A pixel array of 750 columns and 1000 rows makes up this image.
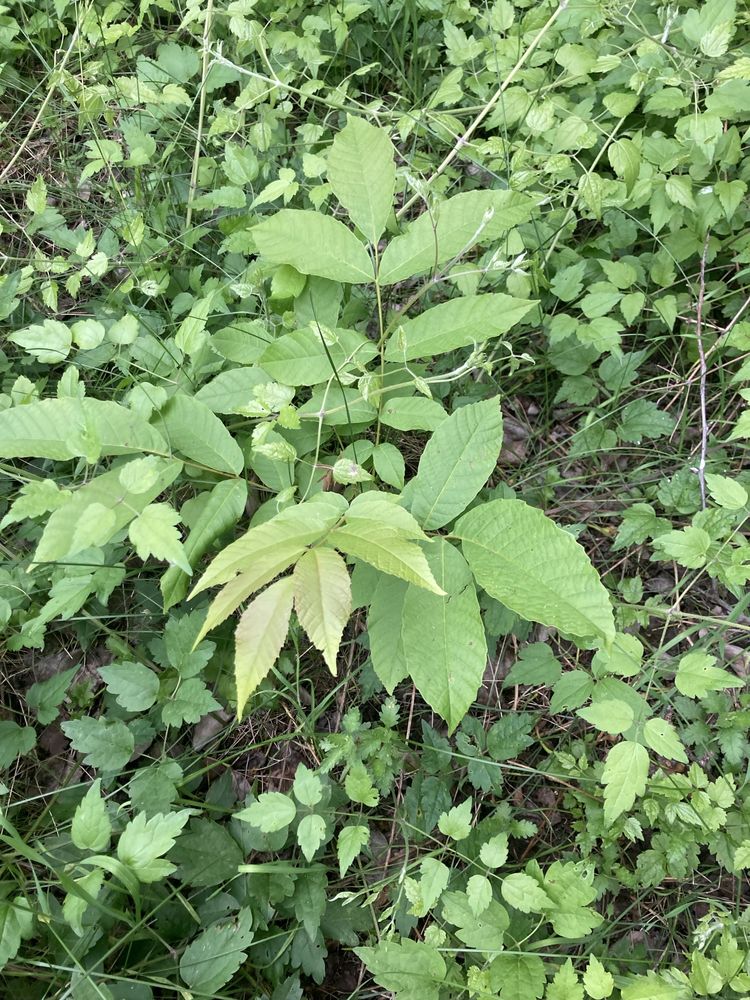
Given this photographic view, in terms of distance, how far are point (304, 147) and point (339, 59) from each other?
483mm

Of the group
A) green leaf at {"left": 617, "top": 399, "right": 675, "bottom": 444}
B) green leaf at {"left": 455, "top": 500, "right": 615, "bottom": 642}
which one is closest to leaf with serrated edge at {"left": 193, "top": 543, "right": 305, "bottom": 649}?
green leaf at {"left": 455, "top": 500, "right": 615, "bottom": 642}

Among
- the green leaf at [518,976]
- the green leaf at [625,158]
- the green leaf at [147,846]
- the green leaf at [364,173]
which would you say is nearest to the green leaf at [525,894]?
the green leaf at [518,976]

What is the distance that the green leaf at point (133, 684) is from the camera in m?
1.74

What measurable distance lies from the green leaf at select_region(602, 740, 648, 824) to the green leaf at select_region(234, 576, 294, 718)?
0.80 metres

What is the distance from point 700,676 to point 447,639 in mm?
633

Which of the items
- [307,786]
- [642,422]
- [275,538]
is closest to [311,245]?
[275,538]

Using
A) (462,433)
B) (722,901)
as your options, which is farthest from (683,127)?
(722,901)

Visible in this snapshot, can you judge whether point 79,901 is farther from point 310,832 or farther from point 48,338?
point 48,338

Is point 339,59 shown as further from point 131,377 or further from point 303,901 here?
point 303,901

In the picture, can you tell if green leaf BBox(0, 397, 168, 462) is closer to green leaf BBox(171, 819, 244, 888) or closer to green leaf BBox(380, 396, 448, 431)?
green leaf BBox(380, 396, 448, 431)

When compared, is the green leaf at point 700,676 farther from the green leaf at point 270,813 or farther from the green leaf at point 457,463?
the green leaf at point 270,813

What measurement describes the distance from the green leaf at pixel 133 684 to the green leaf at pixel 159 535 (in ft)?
2.30

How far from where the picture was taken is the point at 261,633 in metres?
1.15

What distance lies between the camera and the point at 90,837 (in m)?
1.46
